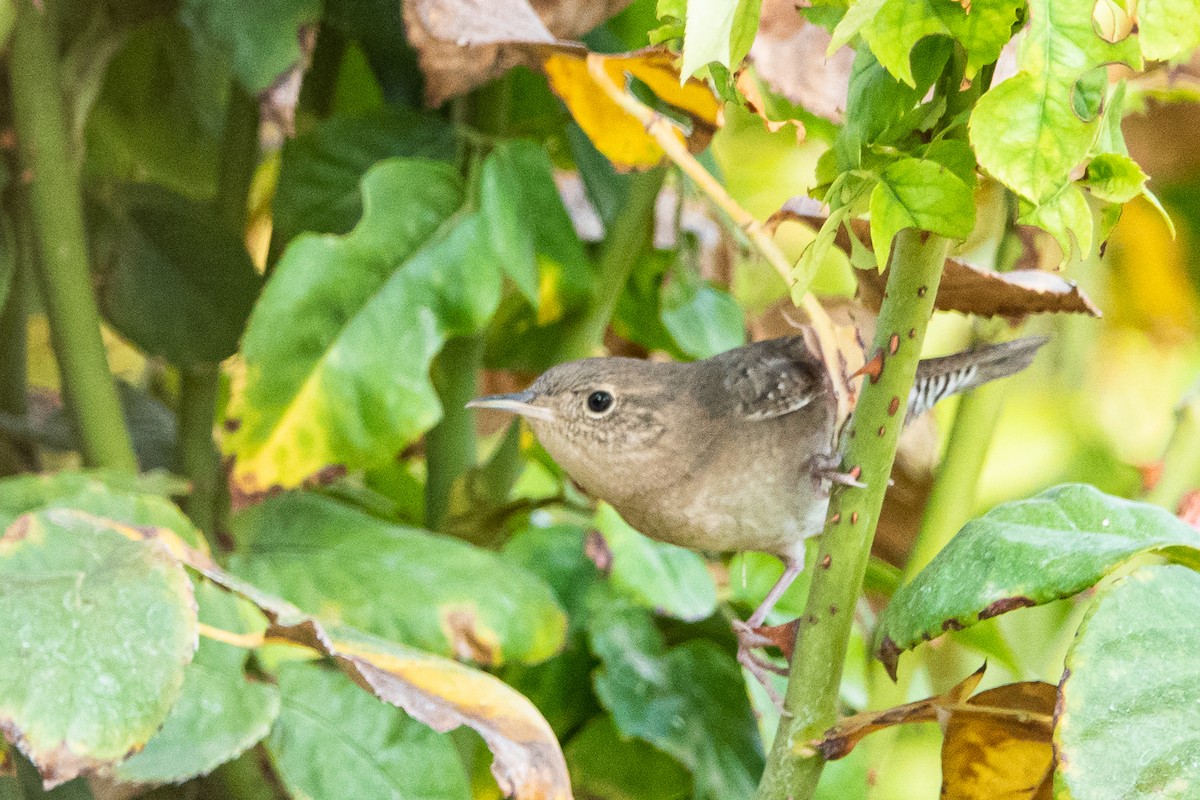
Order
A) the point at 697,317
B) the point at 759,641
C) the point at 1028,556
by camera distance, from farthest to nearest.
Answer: the point at 697,317 < the point at 759,641 < the point at 1028,556

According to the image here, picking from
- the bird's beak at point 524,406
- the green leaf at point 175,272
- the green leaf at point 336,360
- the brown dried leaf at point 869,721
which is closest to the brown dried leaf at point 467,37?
the green leaf at point 336,360

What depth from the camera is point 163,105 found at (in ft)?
4.46

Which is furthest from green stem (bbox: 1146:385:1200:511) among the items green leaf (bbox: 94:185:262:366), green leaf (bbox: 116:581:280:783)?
green leaf (bbox: 94:185:262:366)

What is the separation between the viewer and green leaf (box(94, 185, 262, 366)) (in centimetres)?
115

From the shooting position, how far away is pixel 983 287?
2.23 ft

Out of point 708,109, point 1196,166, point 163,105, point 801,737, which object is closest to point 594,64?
point 708,109

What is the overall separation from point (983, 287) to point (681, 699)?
1.68 feet

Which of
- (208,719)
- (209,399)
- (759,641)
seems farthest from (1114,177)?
(209,399)

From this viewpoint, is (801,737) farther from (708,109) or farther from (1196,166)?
(1196,166)

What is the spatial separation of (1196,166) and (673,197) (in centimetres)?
92

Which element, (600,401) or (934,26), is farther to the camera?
(600,401)

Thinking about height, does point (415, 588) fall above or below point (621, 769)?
above

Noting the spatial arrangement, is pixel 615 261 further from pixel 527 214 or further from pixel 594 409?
pixel 594 409

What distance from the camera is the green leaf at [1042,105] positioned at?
421mm
